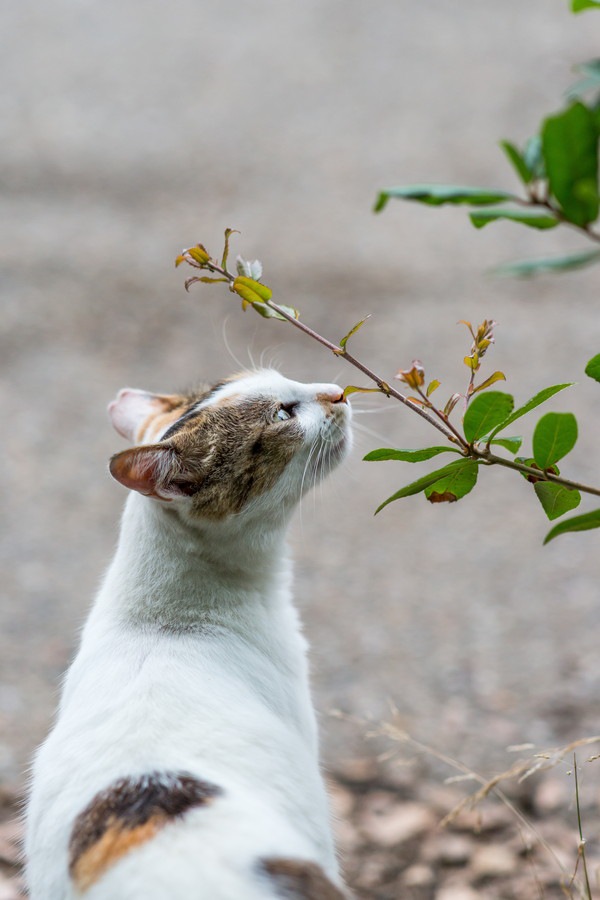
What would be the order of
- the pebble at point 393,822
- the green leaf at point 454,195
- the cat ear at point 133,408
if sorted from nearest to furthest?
the green leaf at point 454,195 < the cat ear at point 133,408 < the pebble at point 393,822

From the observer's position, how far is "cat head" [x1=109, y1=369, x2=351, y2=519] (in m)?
1.43

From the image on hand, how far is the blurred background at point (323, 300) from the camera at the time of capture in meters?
2.62

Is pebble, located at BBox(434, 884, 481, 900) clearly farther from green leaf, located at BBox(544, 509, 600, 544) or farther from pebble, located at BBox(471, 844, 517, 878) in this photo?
green leaf, located at BBox(544, 509, 600, 544)

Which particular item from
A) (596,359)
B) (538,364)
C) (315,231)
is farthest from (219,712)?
(315,231)

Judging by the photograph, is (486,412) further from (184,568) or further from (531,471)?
(184,568)

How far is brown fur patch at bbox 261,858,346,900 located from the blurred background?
2.71 ft

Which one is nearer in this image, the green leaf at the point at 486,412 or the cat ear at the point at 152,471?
the green leaf at the point at 486,412

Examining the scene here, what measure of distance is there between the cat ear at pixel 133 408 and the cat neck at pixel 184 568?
0.22m

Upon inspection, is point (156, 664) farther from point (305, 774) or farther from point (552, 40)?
point (552, 40)

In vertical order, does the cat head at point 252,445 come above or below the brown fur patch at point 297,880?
above

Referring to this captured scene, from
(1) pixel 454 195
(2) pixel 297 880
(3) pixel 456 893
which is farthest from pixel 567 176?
(3) pixel 456 893

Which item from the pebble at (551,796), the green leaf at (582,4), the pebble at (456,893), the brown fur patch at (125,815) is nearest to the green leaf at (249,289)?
the green leaf at (582,4)

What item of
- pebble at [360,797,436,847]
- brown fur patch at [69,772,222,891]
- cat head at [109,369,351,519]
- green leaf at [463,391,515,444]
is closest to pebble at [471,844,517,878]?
pebble at [360,797,436,847]

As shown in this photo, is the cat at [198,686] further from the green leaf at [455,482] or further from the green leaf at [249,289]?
the green leaf at [455,482]
